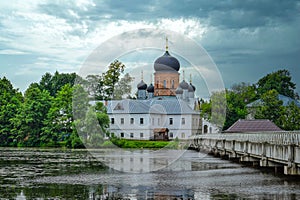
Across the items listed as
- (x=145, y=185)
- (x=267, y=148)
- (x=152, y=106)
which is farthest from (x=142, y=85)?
(x=145, y=185)

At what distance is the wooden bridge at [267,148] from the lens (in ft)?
83.7

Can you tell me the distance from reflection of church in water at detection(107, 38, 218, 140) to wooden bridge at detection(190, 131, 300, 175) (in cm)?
5103

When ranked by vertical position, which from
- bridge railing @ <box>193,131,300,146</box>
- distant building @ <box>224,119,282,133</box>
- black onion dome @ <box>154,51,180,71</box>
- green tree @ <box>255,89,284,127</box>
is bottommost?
bridge railing @ <box>193,131,300,146</box>

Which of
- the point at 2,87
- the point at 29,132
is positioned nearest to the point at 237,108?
the point at 29,132

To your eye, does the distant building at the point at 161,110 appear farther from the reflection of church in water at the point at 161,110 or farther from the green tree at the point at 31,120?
the green tree at the point at 31,120

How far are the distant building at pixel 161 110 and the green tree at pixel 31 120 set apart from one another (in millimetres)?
12971

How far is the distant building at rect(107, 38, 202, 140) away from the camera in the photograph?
102938 mm

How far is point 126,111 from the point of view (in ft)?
340

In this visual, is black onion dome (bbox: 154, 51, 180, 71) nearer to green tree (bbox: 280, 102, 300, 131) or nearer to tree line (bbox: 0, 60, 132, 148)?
tree line (bbox: 0, 60, 132, 148)

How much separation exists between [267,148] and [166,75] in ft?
282

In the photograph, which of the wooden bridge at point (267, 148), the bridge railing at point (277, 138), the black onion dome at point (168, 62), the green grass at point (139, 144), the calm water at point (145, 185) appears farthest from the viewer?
the black onion dome at point (168, 62)

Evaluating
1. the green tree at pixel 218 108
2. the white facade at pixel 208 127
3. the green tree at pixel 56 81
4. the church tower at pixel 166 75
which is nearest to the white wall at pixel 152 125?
the white facade at pixel 208 127

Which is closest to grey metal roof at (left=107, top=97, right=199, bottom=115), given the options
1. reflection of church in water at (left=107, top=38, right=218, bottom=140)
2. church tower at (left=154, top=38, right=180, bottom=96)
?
reflection of church in water at (left=107, top=38, right=218, bottom=140)

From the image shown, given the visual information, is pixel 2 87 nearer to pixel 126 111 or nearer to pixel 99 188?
pixel 126 111
